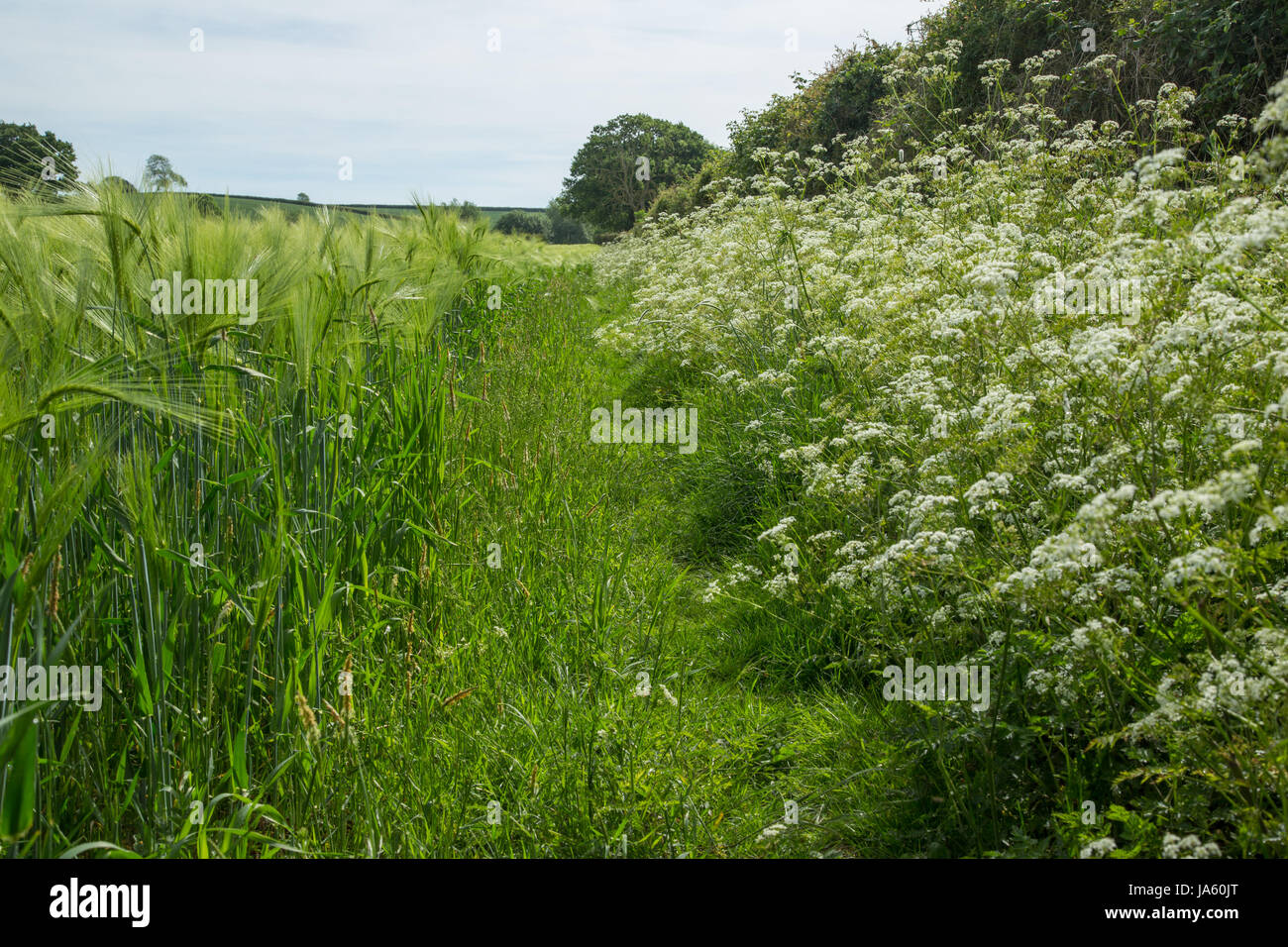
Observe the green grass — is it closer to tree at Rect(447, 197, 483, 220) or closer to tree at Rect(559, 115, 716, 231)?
tree at Rect(447, 197, 483, 220)

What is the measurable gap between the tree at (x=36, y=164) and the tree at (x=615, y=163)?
1944 inches

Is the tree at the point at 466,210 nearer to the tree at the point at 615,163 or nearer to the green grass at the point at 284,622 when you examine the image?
the green grass at the point at 284,622

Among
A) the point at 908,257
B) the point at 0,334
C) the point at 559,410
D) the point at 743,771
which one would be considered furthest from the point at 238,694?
the point at 559,410

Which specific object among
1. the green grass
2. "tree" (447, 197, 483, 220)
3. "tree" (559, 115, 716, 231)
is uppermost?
"tree" (559, 115, 716, 231)

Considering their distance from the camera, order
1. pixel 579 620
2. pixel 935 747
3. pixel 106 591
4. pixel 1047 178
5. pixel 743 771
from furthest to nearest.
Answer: pixel 1047 178, pixel 579 620, pixel 743 771, pixel 935 747, pixel 106 591

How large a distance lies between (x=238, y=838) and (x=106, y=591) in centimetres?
67

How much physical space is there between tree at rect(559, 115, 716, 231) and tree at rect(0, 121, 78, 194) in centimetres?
4937

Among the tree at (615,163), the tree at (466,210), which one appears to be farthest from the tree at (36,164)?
the tree at (615,163)

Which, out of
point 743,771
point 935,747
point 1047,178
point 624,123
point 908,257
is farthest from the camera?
point 624,123

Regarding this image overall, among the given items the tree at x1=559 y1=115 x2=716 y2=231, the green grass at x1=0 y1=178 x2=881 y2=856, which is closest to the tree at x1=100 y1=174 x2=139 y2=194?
the green grass at x1=0 y1=178 x2=881 y2=856

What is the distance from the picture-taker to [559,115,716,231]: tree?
51312 mm

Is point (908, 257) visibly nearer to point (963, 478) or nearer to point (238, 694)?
point (963, 478)

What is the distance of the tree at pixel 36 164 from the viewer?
2.43m

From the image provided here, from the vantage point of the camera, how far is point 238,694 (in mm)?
2119
